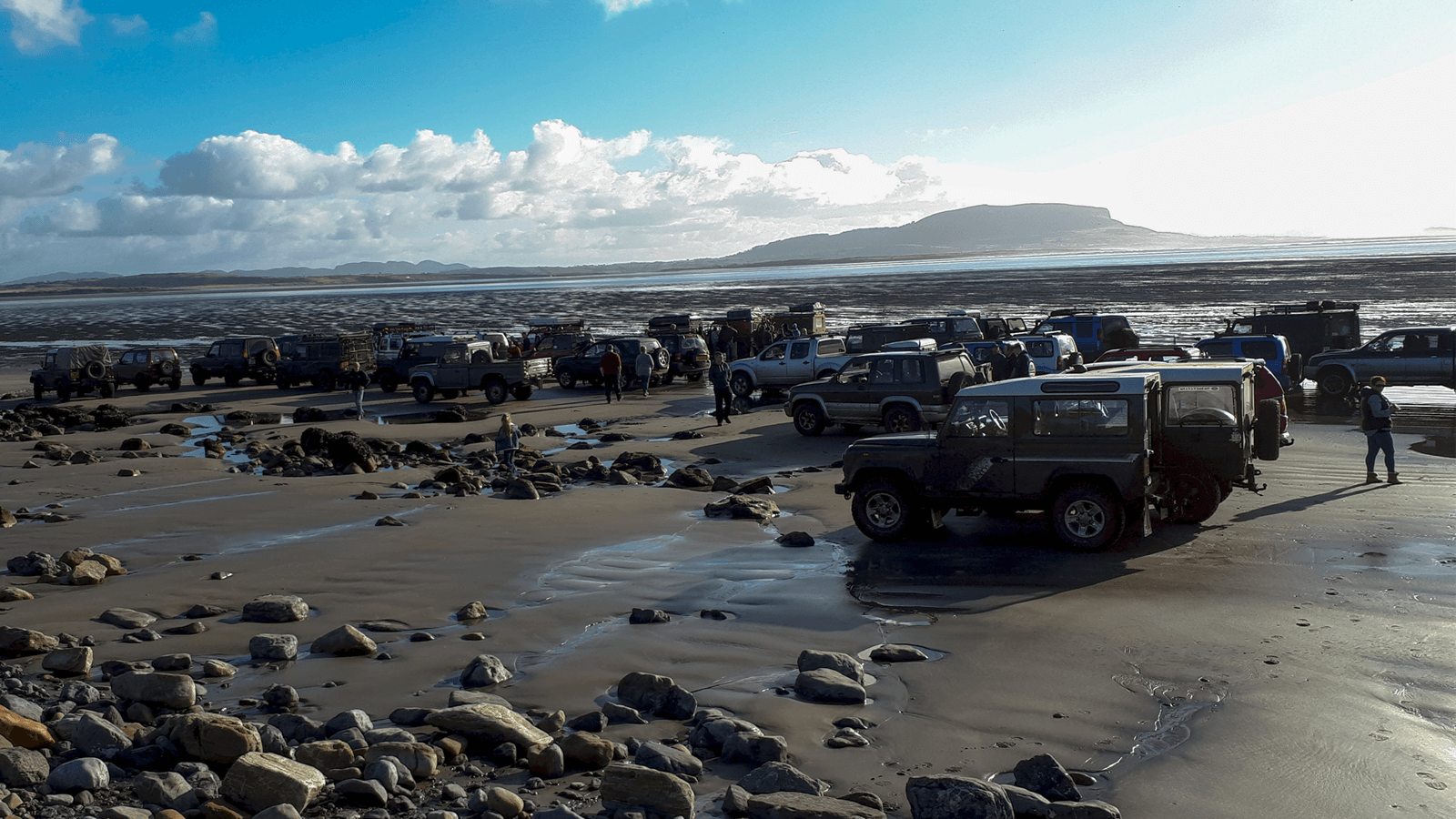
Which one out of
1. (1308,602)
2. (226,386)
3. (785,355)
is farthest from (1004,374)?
(226,386)

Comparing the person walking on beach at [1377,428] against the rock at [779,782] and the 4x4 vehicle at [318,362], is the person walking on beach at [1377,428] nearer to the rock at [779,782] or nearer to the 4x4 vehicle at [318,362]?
the rock at [779,782]

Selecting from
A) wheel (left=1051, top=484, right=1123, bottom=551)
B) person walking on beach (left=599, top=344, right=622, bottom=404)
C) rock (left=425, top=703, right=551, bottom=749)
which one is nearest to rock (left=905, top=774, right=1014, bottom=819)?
rock (left=425, top=703, right=551, bottom=749)

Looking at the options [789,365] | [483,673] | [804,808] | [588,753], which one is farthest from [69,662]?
[789,365]

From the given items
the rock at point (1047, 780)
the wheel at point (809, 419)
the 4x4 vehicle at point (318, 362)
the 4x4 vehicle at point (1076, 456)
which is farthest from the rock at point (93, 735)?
the 4x4 vehicle at point (318, 362)

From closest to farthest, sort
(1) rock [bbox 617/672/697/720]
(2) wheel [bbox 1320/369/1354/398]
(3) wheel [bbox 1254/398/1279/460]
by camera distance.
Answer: (1) rock [bbox 617/672/697/720]
(3) wheel [bbox 1254/398/1279/460]
(2) wheel [bbox 1320/369/1354/398]

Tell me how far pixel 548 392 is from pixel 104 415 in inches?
456

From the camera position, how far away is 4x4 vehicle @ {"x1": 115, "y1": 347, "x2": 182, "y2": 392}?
35.4m

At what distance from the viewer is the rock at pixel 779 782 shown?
6.00 m

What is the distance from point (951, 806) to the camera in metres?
5.58

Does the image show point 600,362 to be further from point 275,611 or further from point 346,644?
point 346,644

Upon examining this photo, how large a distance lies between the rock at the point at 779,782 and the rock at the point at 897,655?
7.57ft

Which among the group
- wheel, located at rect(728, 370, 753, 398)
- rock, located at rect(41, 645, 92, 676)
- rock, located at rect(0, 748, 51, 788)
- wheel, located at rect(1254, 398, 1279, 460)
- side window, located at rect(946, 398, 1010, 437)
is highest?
side window, located at rect(946, 398, 1010, 437)

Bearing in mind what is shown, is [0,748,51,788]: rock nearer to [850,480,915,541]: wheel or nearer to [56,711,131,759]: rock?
[56,711,131,759]: rock

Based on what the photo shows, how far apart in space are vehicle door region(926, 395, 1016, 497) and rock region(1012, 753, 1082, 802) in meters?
5.77
